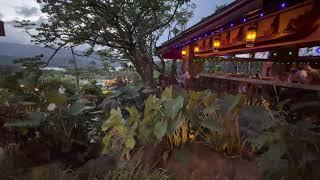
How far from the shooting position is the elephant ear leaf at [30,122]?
3.36m

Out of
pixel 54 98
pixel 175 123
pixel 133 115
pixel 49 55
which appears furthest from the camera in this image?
pixel 49 55

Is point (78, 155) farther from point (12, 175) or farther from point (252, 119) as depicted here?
point (252, 119)

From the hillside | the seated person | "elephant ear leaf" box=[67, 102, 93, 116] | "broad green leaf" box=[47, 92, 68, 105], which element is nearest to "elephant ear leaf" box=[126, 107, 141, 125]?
"elephant ear leaf" box=[67, 102, 93, 116]

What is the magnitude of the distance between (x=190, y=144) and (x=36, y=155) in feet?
6.93

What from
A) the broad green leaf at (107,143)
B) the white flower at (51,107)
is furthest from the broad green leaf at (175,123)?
the white flower at (51,107)

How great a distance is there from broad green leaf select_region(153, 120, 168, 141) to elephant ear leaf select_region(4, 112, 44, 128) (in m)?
1.50

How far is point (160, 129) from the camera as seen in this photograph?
9.96ft

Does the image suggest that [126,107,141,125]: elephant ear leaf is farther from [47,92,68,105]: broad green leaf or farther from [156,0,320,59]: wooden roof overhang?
[156,0,320,59]: wooden roof overhang

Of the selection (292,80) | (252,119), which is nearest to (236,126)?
(252,119)

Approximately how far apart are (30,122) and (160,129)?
162 centimetres

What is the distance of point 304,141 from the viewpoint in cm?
225

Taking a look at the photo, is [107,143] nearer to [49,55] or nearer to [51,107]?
[51,107]

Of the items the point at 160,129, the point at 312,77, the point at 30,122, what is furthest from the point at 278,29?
the point at 30,122

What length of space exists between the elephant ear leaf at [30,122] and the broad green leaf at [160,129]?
150 centimetres
